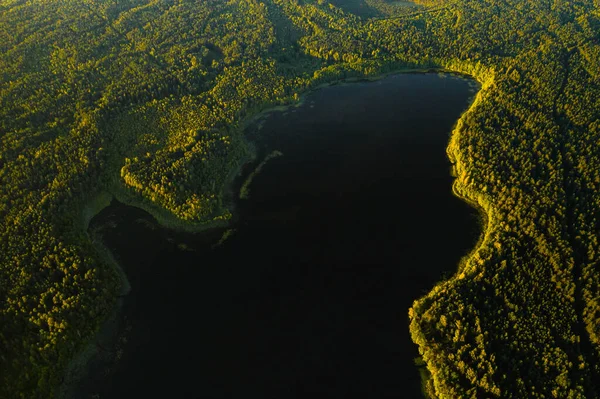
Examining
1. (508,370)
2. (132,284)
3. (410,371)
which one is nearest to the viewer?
(508,370)

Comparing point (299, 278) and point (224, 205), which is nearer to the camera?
point (299, 278)

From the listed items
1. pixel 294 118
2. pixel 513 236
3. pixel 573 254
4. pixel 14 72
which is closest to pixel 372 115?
pixel 294 118

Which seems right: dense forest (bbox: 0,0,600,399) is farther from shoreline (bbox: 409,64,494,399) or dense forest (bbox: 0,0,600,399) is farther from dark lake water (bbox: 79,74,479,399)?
dark lake water (bbox: 79,74,479,399)

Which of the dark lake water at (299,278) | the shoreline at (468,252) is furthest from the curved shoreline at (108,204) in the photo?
the dark lake water at (299,278)

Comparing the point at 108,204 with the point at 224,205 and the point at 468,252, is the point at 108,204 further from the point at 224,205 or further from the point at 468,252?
the point at 468,252

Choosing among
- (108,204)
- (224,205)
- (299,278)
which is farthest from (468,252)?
(108,204)

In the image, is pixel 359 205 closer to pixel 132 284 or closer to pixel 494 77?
pixel 132 284

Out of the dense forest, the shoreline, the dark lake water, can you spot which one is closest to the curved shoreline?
the shoreline

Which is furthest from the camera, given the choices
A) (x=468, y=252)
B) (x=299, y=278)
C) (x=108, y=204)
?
(x=108, y=204)
